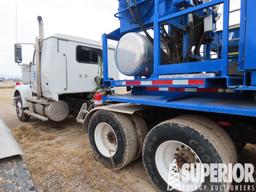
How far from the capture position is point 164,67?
8.48 feet

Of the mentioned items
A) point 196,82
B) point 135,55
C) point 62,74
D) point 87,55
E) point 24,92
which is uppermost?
point 87,55

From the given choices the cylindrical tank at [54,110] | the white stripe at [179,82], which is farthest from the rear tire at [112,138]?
the cylindrical tank at [54,110]

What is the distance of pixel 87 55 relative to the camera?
18.4ft

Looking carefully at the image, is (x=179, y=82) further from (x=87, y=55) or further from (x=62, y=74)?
(x=87, y=55)

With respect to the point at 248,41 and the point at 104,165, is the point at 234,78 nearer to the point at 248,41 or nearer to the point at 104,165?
the point at 248,41

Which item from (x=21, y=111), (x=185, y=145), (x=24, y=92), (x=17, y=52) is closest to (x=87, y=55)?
(x=17, y=52)

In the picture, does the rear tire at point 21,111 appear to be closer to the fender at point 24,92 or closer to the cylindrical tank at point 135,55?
the fender at point 24,92

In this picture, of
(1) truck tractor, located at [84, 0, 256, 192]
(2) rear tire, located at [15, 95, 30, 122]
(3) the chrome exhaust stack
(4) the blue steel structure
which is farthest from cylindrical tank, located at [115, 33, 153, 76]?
(2) rear tire, located at [15, 95, 30, 122]

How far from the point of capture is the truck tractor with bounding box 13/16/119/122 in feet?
16.2

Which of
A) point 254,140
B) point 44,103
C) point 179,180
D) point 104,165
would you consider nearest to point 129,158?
point 104,165

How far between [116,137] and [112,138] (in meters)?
0.28

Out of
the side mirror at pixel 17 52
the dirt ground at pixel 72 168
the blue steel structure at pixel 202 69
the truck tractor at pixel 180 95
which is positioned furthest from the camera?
the side mirror at pixel 17 52

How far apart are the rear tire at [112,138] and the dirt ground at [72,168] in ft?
0.65

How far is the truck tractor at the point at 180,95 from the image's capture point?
1.95 metres
